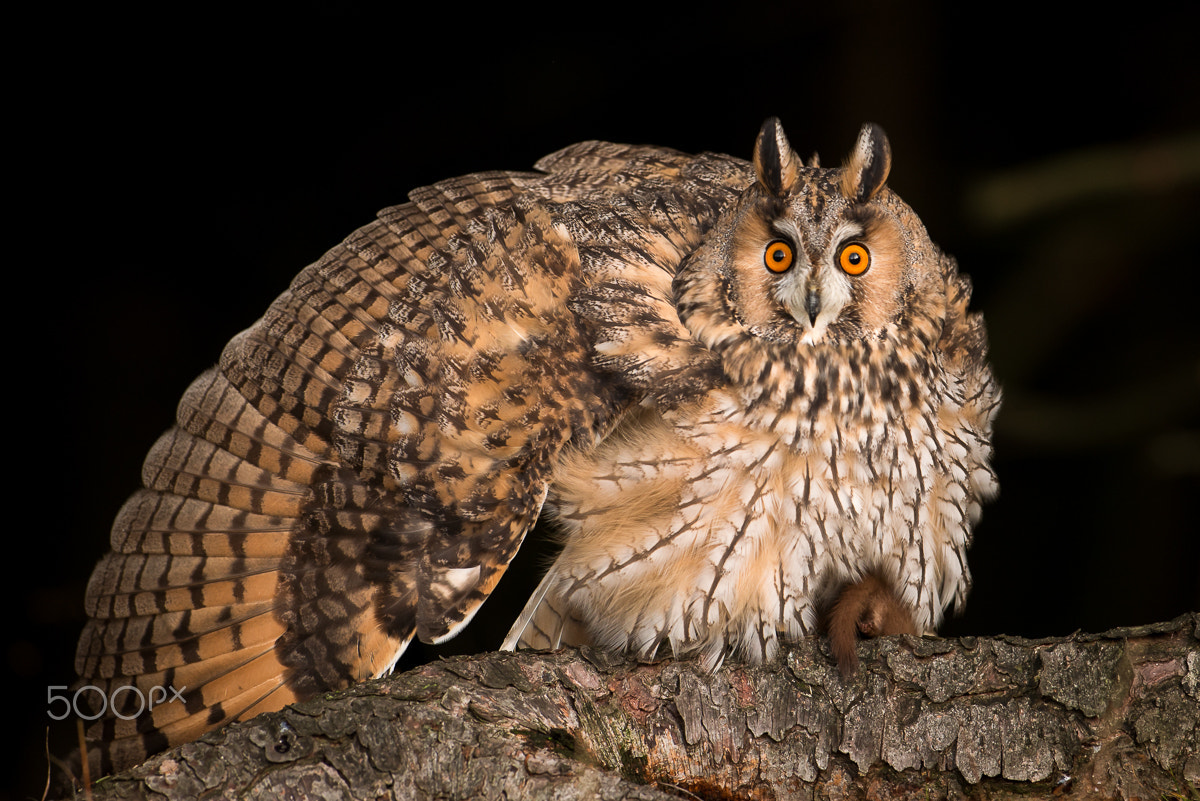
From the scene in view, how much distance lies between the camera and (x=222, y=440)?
2.24m

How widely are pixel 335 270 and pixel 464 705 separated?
44.6 inches

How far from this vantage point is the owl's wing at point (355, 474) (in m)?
2.04

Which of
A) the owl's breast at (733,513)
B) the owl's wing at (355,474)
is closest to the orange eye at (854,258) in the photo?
the owl's breast at (733,513)

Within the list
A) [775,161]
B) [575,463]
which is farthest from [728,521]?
[775,161]

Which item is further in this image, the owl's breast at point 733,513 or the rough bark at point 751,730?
the owl's breast at point 733,513

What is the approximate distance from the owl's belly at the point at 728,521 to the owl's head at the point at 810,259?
20 cm

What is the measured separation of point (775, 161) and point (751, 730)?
1.01 meters

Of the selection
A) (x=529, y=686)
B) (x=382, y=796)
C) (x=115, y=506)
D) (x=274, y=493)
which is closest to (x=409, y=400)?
(x=274, y=493)

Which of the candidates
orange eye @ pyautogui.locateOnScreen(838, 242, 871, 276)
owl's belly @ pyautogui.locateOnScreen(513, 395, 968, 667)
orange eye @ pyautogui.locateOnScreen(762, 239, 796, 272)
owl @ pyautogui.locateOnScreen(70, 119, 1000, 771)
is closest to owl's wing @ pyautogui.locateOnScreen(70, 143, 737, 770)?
owl @ pyautogui.locateOnScreen(70, 119, 1000, 771)

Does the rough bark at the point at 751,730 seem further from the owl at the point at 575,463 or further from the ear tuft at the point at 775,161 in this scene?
the ear tuft at the point at 775,161

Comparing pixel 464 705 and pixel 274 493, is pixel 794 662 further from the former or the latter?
pixel 274 493

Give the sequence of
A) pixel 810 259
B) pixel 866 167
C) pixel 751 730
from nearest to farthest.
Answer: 1. pixel 751 730
2. pixel 810 259
3. pixel 866 167

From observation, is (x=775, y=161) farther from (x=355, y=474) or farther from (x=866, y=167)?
(x=355, y=474)

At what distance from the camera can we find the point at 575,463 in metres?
2.10
